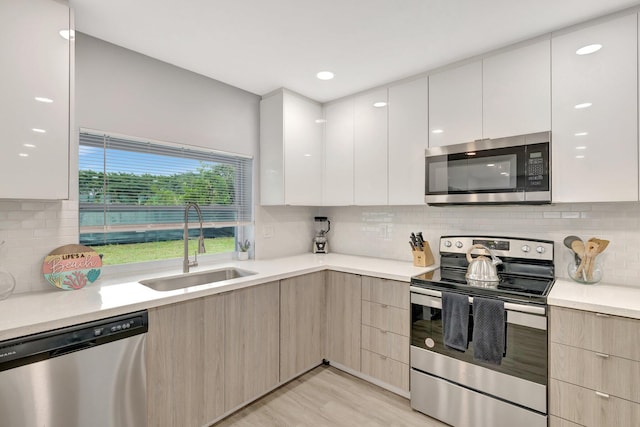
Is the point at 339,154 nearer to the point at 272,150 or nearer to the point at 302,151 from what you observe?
the point at 302,151

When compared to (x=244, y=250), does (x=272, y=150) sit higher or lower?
higher

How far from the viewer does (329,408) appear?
222 cm

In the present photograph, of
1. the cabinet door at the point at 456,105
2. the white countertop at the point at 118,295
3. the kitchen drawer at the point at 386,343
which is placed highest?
the cabinet door at the point at 456,105

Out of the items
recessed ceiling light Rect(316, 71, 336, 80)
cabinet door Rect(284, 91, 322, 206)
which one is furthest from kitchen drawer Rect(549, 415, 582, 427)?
recessed ceiling light Rect(316, 71, 336, 80)

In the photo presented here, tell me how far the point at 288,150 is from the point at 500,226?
1851 mm

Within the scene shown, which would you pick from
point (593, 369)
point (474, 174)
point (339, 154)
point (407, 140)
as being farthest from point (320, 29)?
point (593, 369)

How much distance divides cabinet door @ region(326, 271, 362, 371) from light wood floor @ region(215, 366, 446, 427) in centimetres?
19

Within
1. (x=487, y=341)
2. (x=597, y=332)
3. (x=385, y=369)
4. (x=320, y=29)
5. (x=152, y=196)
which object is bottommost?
(x=385, y=369)

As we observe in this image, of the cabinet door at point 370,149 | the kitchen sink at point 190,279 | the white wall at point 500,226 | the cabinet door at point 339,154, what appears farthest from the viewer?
the cabinet door at point 339,154

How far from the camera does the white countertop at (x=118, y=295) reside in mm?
1360

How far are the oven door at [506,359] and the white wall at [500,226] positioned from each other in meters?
0.69

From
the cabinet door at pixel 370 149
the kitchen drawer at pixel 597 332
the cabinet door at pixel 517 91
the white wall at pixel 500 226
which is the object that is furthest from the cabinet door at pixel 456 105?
the kitchen drawer at pixel 597 332

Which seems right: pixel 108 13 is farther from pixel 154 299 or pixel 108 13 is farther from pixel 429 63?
pixel 429 63

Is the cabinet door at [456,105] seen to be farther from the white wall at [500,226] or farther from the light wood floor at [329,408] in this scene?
the light wood floor at [329,408]
